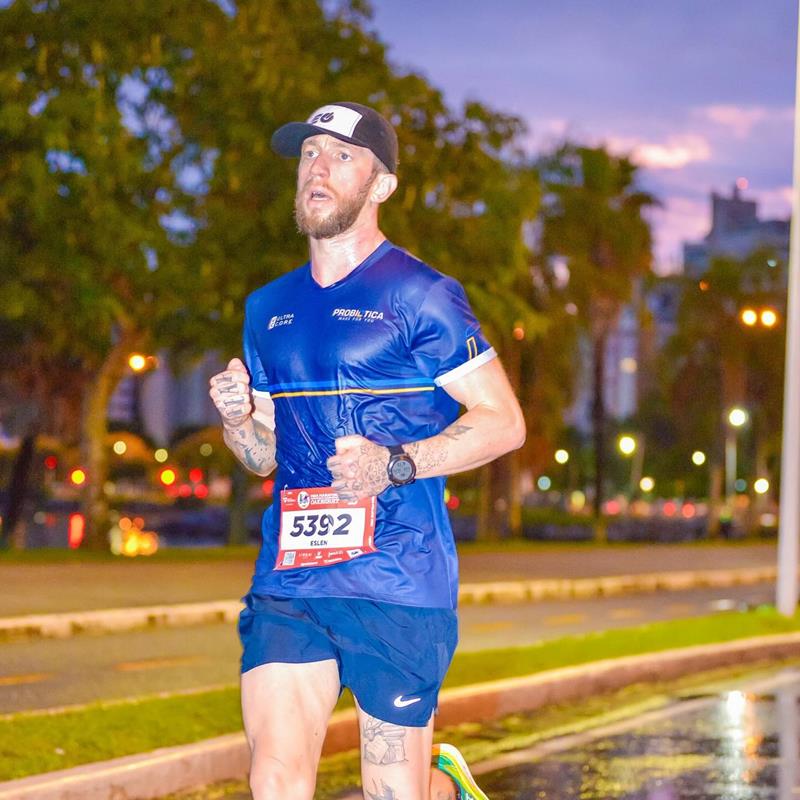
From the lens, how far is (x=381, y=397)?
429cm

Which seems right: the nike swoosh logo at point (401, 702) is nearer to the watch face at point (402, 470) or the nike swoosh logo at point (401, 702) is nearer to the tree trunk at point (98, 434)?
the watch face at point (402, 470)

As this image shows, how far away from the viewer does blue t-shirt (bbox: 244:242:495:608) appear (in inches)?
168

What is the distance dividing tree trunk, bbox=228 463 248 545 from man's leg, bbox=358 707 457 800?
4022 centimetres

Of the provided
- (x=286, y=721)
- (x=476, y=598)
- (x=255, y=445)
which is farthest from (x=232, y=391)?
(x=476, y=598)

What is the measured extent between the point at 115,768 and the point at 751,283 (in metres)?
59.9

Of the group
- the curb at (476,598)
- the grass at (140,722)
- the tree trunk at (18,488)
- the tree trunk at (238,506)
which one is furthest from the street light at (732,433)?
the grass at (140,722)

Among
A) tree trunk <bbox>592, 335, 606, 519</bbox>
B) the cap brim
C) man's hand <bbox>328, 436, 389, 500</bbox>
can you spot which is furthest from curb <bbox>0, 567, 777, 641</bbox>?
tree trunk <bbox>592, 335, 606, 519</bbox>

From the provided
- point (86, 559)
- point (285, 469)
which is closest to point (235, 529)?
point (86, 559)

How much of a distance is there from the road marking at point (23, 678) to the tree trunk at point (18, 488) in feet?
85.1

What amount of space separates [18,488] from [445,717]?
30.4 m

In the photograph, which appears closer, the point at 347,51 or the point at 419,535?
the point at 419,535

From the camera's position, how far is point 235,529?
45438 millimetres

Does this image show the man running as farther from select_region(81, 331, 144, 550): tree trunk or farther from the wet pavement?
select_region(81, 331, 144, 550): tree trunk

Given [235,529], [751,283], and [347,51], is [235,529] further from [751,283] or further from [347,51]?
[751,283]
